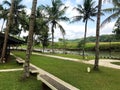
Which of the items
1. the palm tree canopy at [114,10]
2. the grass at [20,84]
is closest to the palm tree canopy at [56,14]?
the palm tree canopy at [114,10]

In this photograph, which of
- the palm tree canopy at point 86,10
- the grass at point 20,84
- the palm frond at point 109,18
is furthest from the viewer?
the palm tree canopy at point 86,10

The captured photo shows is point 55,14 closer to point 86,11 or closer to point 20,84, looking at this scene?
point 86,11

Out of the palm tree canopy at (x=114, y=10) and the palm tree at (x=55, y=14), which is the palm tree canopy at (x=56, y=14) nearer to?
the palm tree at (x=55, y=14)

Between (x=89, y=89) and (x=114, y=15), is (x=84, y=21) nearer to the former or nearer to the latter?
(x=114, y=15)

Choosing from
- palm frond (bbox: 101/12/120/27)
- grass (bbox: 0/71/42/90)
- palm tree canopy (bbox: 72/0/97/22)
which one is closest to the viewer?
grass (bbox: 0/71/42/90)

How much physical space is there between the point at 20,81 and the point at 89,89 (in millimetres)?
3506

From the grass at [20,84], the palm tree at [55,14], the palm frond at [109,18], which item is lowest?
the grass at [20,84]

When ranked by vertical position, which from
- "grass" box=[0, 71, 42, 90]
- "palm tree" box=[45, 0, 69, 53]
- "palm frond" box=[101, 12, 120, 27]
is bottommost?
"grass" box=[0, 71, 42, 90]

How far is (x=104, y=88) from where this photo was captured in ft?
27.4

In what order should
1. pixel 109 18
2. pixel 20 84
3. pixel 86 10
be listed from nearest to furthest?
1. pixel 20 84
2. pixel 109 18
3. pixel 86 10

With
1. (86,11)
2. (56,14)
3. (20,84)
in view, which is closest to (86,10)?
(86,11)

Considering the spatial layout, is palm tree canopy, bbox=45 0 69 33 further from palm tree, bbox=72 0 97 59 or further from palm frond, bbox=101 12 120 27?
palm frond, bbox=101 12 120 27

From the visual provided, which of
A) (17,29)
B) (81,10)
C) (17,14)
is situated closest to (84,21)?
(81,10)

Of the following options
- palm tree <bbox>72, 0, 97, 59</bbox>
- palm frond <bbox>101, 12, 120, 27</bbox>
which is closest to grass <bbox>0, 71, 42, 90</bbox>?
palm frond <bbox>101, 12, 120, 27</bbox>
